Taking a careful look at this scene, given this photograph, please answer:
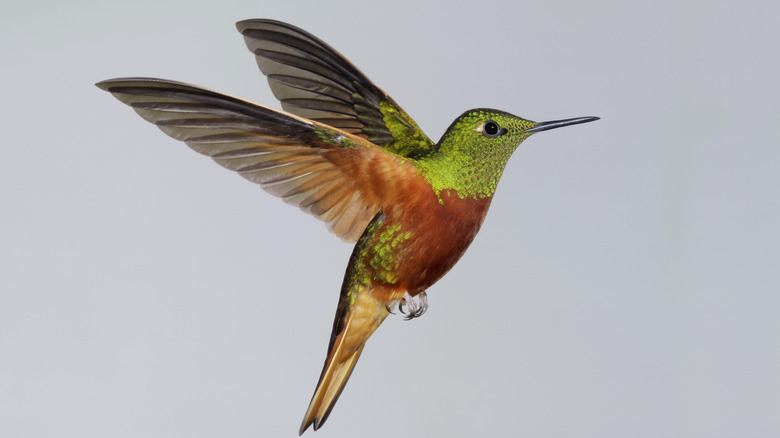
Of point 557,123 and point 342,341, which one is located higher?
point 557,123

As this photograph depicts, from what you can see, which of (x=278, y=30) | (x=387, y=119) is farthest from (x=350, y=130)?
(x=278, y=30)

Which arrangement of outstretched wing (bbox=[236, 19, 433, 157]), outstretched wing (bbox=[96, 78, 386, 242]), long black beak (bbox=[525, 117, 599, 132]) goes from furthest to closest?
outstretched wing (bbox=[236, 19, 433, 157])
long black beak (bbox=[525, 117, 599, 132])
outstretched wing (bbox=[96, 78, 386, 242])

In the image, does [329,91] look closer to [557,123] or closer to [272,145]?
[272,145]

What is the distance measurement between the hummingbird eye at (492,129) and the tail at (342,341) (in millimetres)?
273

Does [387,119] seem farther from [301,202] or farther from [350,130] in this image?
[301,202]

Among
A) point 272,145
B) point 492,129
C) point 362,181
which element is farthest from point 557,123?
point 272,145

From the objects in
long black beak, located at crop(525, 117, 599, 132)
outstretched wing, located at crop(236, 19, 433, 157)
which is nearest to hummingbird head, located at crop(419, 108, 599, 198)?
long black beak, located at crop(525, 117, 599, 132)

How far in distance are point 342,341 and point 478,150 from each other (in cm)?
32

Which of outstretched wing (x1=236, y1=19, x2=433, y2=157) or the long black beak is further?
outstretched wing (x1=236, y1=19, x2=433, y2=157)

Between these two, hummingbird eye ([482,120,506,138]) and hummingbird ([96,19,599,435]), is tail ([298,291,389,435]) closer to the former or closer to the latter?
hummingbird ([96,19,599,435])

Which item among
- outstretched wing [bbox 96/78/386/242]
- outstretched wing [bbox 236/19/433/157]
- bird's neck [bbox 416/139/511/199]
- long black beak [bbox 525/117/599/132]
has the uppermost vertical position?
long black beak [bbox 525/117/599/132]

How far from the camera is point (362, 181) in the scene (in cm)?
119

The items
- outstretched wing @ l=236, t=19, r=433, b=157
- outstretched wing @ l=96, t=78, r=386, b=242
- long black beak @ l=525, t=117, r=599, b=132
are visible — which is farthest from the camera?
outstretched wing @ l=236, t=19, r=433, b=157

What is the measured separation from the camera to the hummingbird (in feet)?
3.64
